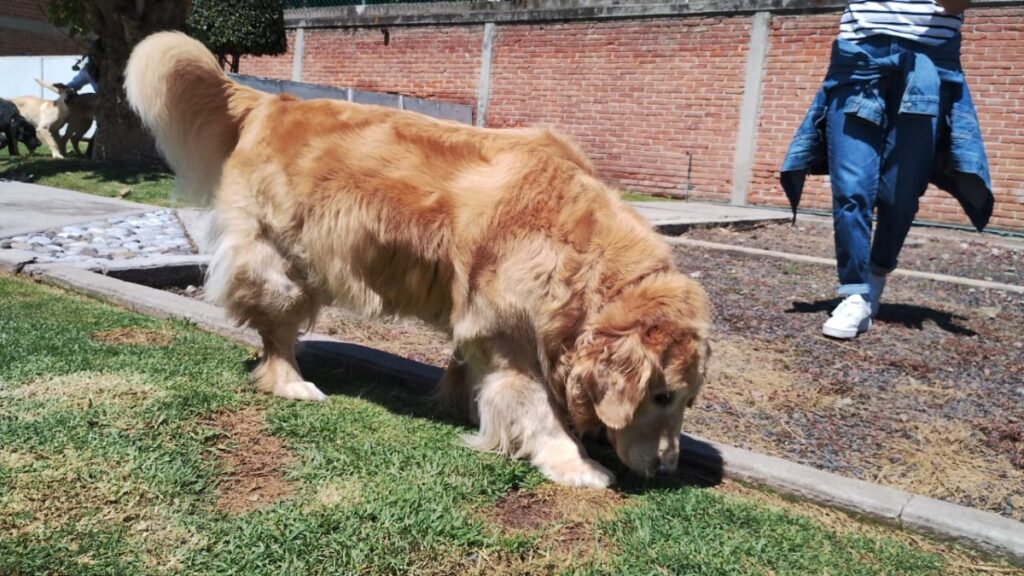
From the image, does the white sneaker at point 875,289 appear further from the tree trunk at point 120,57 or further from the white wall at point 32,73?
the white wall at point 32,73

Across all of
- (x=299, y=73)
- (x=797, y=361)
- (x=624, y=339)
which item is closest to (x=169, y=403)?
(x=624, y=339)

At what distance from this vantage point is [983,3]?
38.8ft

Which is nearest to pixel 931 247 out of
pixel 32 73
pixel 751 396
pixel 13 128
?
pixel 751 396

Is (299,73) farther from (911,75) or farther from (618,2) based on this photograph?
(911,75)

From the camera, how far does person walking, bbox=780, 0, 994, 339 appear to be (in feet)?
16.5

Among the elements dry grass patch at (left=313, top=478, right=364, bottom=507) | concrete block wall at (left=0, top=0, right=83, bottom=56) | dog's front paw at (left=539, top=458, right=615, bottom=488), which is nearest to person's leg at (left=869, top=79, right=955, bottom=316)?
dog's front paw at (left=539, top=458, right=615, bottom=488)

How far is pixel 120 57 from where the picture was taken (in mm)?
12492

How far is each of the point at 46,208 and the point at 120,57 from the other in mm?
4842

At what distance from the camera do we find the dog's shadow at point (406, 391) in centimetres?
325

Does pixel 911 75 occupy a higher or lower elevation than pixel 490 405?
higher

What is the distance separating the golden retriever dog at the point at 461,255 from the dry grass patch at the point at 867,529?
0.35 meters

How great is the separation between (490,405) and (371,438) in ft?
1.62

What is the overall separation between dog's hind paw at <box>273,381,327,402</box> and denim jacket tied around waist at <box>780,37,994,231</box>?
3.74 metres

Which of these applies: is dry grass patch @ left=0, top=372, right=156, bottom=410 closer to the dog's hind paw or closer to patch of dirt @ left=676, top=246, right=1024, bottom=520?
the dog's hind paw
